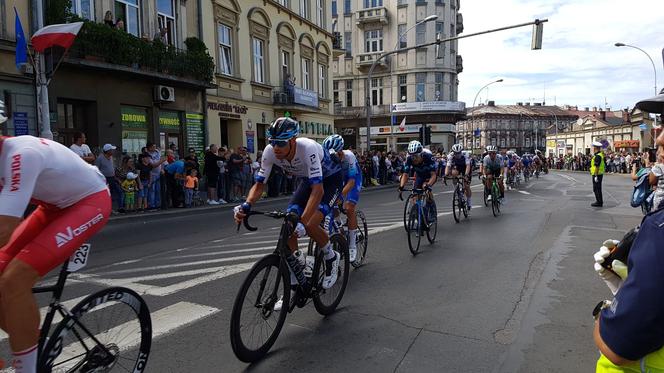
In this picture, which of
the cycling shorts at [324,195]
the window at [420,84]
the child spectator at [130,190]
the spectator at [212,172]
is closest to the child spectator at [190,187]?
the spectator at [212,172]

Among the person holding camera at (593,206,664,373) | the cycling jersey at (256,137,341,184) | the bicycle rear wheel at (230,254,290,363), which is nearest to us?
the person holding camera at (593,206,664,373)

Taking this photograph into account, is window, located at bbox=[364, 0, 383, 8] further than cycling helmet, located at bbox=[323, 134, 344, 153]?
Yes

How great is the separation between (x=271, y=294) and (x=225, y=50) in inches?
869

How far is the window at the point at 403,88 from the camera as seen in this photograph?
177ft

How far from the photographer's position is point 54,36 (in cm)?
1201

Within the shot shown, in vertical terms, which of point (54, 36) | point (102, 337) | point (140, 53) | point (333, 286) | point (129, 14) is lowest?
point (333, 286)

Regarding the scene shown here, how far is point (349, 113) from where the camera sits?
56438mm

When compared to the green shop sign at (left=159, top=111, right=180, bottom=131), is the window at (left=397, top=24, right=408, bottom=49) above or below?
above

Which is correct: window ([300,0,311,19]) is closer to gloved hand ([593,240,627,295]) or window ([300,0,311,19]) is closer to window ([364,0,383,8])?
window ([364,0,383,8])

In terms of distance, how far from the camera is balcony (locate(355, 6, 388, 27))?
176 feet

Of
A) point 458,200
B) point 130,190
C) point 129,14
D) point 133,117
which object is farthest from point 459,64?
point 130,190

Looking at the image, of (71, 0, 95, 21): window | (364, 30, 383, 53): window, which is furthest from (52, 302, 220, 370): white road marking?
(364, 30, 383, 53): window

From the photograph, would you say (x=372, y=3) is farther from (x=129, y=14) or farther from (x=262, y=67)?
(x=129, y=14)

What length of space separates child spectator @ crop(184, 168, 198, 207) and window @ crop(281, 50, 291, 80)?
1468 cm
